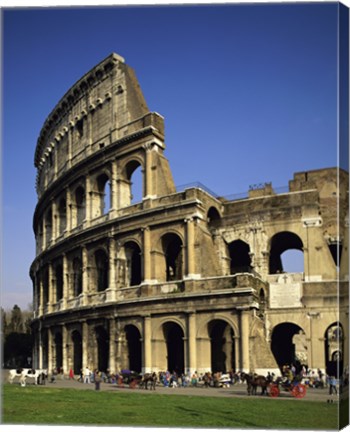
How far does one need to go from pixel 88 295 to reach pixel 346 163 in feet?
58.8

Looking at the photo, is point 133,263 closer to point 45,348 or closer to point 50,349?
point 50,349

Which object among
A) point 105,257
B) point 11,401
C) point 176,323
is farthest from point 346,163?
point 105,257

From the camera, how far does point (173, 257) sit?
28.8 meters

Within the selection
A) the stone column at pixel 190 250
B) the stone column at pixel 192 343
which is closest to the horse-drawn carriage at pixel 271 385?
the stone column at pixel 192 343

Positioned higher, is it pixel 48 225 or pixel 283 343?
pixel 48 225

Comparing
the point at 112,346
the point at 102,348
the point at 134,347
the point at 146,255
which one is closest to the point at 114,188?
the point at 146,255

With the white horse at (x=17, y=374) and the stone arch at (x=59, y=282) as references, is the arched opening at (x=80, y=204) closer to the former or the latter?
the stone arch at (x=59, y=282)

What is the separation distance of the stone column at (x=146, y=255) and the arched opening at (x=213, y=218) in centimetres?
271

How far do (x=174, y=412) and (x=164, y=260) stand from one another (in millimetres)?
12687

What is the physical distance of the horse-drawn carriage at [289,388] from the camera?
16.9 metres

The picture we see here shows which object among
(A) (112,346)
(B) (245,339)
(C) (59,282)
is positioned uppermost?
(C) (59,282)

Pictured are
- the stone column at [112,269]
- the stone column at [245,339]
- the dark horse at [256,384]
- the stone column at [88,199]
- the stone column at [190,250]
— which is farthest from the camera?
the stone column at [88,199]

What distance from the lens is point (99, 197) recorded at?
30422 mm

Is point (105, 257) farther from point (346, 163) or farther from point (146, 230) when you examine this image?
point (346, 163)
